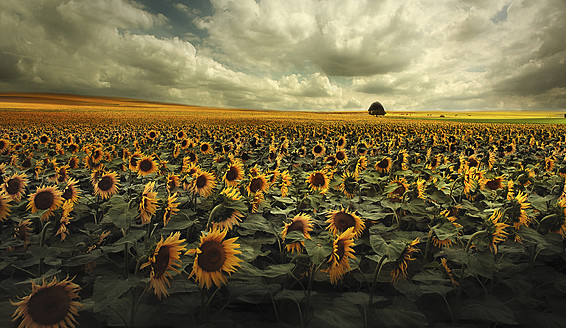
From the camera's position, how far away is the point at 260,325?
219 centimetres

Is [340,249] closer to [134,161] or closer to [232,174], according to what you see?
[232,174]

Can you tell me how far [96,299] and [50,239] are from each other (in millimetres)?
1796

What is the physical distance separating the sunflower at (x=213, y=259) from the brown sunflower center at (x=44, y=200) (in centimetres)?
234

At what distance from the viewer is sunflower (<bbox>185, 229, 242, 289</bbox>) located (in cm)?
202

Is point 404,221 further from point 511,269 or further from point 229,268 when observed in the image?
point 229,268

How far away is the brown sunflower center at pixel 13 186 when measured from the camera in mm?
3822

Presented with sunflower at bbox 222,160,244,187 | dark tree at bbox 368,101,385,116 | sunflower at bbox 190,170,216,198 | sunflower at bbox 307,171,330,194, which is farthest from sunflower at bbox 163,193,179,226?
dark tree at bbox 368,101,385,116

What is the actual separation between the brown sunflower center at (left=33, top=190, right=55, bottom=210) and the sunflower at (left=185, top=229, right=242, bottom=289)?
2.34 meters

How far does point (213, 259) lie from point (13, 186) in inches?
143

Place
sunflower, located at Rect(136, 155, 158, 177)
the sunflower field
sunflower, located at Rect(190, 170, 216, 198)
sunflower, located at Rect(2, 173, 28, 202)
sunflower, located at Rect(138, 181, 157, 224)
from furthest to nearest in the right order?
sunflower, located at Rect(136, 155, 158, 177) → sunflower, located at Rect(2, 173, 28, 202) → sunflower, located at Rect(190, 170, 216, 198) → sunflower, located at Rect(138, 181, 157, 224) → the sunflower field

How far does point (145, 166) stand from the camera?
516 cm

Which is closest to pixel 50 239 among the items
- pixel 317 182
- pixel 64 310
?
pixel 64 310

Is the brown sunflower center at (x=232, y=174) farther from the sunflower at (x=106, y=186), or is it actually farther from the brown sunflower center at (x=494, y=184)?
the brown sunflower center at (x=494, y=184)

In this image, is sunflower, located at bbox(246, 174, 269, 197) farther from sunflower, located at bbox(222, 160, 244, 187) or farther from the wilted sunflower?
the wilted sunflower
